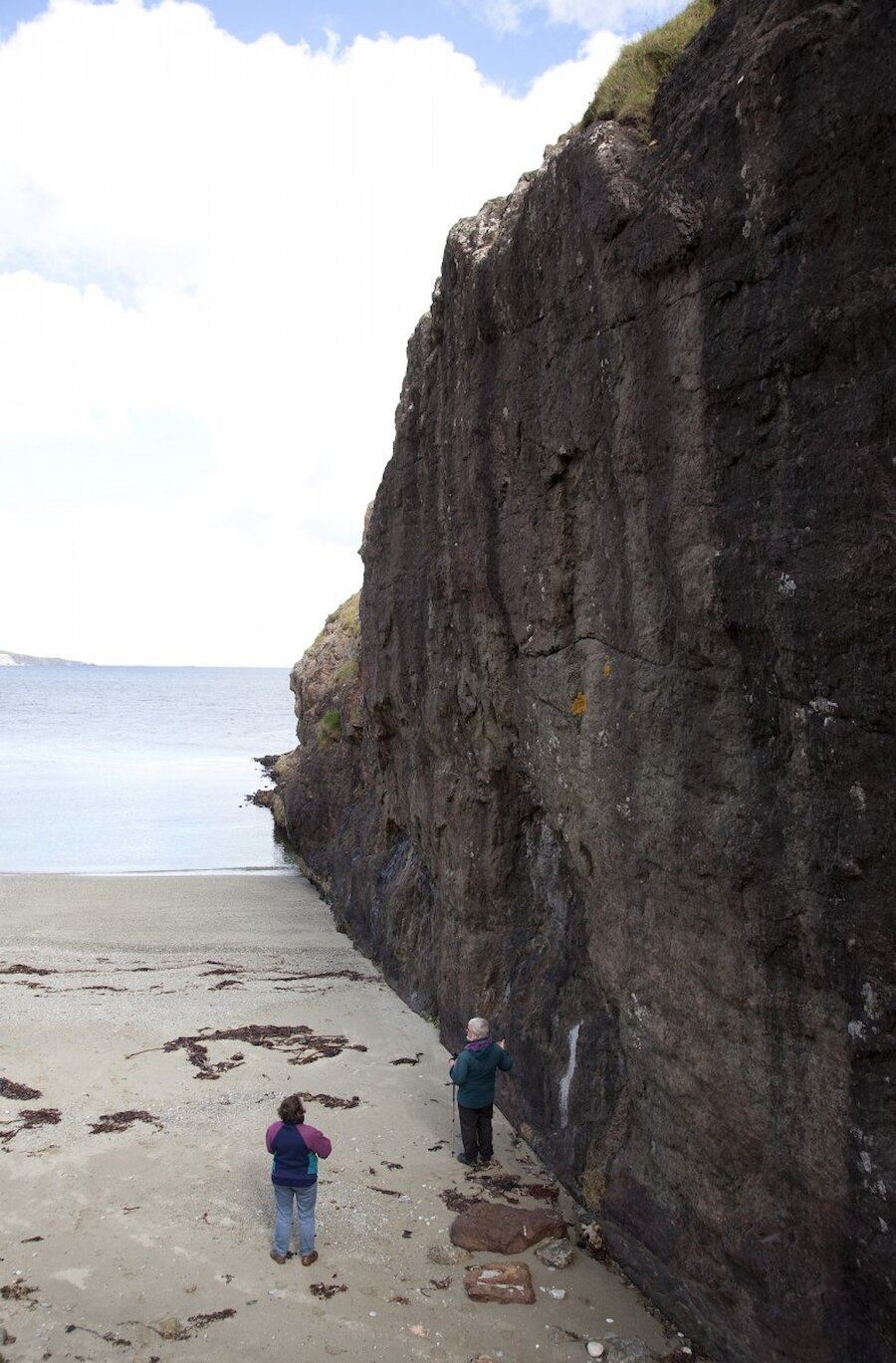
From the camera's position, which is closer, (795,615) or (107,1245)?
(795,615)

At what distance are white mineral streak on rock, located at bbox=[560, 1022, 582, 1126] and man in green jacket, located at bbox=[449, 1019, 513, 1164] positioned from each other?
0.62m

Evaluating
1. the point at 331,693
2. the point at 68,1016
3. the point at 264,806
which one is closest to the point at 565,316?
the point at 68,1016

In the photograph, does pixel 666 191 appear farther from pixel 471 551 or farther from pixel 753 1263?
pixel 753 1263

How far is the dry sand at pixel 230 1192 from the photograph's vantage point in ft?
26.8

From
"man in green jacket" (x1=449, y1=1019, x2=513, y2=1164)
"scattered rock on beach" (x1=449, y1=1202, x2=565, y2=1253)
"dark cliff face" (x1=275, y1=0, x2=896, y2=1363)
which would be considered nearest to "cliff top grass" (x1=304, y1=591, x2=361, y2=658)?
"dark cliff face" (x1=275, y1=0, x2=896, y2=1363)

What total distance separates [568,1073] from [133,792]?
45.8 meters

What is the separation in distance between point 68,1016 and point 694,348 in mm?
13069

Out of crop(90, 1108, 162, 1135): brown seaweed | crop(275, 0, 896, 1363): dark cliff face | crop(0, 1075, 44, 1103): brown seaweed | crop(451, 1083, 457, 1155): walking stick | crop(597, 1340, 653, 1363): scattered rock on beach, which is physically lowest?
crop(597, 1340, 653, 1363): scattered rock on beach

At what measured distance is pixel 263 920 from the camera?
23.6 metres

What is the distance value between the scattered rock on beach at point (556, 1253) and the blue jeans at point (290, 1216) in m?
2.02

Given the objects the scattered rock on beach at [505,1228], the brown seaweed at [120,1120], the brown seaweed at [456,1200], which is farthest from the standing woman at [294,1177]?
the brown seaweed at [120,1120]

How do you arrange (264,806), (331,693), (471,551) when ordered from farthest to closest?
1. (264,806)
2. (331,693)
3. (471,551)

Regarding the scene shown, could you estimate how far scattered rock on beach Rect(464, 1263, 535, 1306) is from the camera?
861cm

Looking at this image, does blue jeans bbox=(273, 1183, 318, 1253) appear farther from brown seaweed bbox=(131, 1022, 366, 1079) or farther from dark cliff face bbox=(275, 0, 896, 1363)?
brown seaweed bbox=(131, 1022, 366, 1079)
